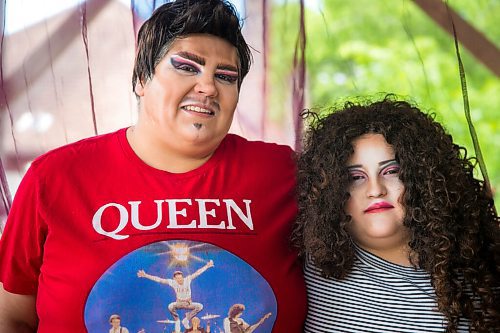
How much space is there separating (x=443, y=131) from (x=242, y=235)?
513 millimetres

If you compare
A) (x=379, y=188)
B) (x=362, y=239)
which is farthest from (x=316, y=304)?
(x=379, y=188)

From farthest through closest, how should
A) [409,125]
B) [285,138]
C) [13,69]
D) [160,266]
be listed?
[285,138] < [13,69] < [409,125] < [160,266]

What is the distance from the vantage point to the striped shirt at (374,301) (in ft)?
5.34

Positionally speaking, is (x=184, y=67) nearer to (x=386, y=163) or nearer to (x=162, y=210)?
(x=162, y=210)

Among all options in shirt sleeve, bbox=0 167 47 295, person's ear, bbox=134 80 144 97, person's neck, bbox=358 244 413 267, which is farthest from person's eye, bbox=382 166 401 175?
shirt sleeve, bbox=0 167 47 295

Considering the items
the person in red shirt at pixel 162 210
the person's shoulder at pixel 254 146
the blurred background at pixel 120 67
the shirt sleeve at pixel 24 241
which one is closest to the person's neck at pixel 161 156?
the person in red shirt at pixel 162 210

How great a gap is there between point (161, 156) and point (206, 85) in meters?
0.19

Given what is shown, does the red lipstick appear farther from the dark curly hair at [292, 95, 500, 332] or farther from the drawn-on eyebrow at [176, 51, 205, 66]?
the drawn-on eyebrow at [176, 51, 205, 66]

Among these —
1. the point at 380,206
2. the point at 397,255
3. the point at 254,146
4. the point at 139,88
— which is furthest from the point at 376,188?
the point at 139,88

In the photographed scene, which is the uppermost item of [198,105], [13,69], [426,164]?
[13,69]

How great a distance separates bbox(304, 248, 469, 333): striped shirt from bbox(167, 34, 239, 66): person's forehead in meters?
0.51

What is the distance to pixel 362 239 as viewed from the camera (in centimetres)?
172

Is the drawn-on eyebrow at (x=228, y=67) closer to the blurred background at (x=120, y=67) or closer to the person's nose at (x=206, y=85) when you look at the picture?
the person's nose at (x=206, y=85)

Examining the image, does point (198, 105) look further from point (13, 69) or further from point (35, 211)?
point (13, 69)
